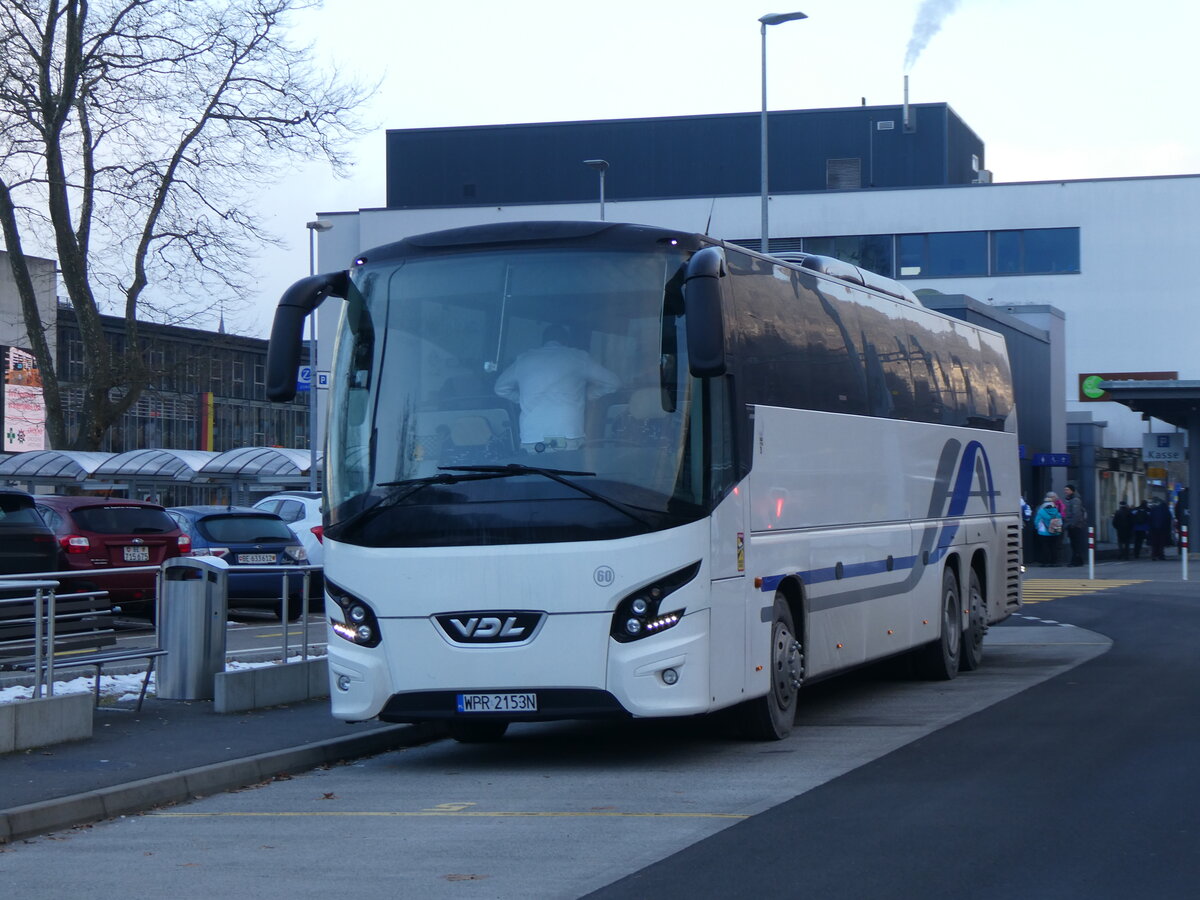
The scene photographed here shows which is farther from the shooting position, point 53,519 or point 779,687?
point 53,519

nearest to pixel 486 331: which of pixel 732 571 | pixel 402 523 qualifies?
pixel 402 523

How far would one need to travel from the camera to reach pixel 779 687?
11508 mm

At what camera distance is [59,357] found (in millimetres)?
68750

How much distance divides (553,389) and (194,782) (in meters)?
3.13

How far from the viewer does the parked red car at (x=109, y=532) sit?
21234mm

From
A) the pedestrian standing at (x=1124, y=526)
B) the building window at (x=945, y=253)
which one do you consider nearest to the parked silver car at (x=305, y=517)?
the pedestrian standing at (x=1124, y=526)

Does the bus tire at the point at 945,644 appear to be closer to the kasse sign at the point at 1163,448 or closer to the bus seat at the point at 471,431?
the bus seat at the point at 471,431

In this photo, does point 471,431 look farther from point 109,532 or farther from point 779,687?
point 109,532

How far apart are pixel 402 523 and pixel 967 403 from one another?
8.22 m

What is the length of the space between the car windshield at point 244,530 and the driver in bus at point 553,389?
14503mm

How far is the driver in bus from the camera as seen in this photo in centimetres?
1007

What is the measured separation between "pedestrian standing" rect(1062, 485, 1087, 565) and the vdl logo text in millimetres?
31902

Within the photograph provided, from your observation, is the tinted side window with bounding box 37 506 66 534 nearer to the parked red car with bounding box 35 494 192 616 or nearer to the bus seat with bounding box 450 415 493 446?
the parked red car with bounding box 35 494 192 616

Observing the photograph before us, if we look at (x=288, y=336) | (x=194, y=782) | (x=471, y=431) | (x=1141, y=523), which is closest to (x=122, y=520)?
(x=288, y=336)
